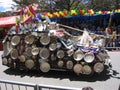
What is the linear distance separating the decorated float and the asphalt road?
309 millimetres

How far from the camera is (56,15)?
60.7 feet

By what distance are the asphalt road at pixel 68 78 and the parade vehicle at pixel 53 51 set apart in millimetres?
308

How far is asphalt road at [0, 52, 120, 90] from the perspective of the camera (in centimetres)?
841

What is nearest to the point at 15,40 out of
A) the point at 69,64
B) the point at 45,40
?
the point at 45,40

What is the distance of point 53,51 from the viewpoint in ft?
30.7

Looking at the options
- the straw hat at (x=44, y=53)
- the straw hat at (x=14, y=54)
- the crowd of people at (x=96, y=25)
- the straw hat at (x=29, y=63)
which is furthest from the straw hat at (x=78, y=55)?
the crowd of people at (x=96, y=25)

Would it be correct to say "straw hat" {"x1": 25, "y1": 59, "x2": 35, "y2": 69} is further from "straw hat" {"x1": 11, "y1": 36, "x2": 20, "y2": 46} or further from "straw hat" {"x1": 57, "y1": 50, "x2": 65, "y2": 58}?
"straw hat" {"x1": 57, "y1": 50, "x2": 65, "y2": 58}

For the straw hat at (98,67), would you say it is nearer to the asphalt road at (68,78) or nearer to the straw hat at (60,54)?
the asphalt road at (68,78)

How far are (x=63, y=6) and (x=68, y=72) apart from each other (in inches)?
781

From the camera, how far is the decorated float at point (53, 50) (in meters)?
8.92

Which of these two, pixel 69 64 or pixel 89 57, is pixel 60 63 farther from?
pixel 89 57

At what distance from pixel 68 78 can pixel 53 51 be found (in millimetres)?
1138

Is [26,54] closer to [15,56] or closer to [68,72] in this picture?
[15,56]

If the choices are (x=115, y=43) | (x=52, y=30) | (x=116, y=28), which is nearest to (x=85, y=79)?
(x=52, y=30)
